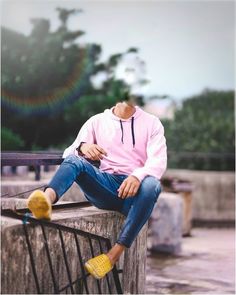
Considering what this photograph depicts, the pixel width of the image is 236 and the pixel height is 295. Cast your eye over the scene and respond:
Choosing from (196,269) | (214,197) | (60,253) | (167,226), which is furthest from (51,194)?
(214,197)

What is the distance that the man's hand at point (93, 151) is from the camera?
3773 mm

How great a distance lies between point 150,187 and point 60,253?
697 millimetres

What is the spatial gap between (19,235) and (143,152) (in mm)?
1142

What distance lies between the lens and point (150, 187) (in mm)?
3549

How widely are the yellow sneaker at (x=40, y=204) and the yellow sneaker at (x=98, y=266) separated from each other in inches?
17.7

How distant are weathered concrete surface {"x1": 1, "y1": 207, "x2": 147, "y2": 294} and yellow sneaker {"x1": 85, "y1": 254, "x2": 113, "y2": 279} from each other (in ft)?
0.54

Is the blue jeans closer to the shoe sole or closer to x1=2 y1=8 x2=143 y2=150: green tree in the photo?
the shoe sole

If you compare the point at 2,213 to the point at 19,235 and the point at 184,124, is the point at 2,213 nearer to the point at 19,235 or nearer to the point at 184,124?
the point at 19,235

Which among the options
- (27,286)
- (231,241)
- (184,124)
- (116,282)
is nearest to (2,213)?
(27,286)

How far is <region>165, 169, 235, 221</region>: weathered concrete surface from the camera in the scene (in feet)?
35.5

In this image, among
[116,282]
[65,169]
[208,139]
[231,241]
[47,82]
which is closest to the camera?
[65,169]

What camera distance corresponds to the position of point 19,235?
3.17 m

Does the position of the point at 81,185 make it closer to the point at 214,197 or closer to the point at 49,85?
the point at 49,85

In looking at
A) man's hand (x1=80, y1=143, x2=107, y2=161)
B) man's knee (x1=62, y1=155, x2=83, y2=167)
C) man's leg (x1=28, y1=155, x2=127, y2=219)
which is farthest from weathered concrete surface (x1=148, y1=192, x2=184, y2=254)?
man's knee (x1=62, y1=155, x2=83, y2=167)
